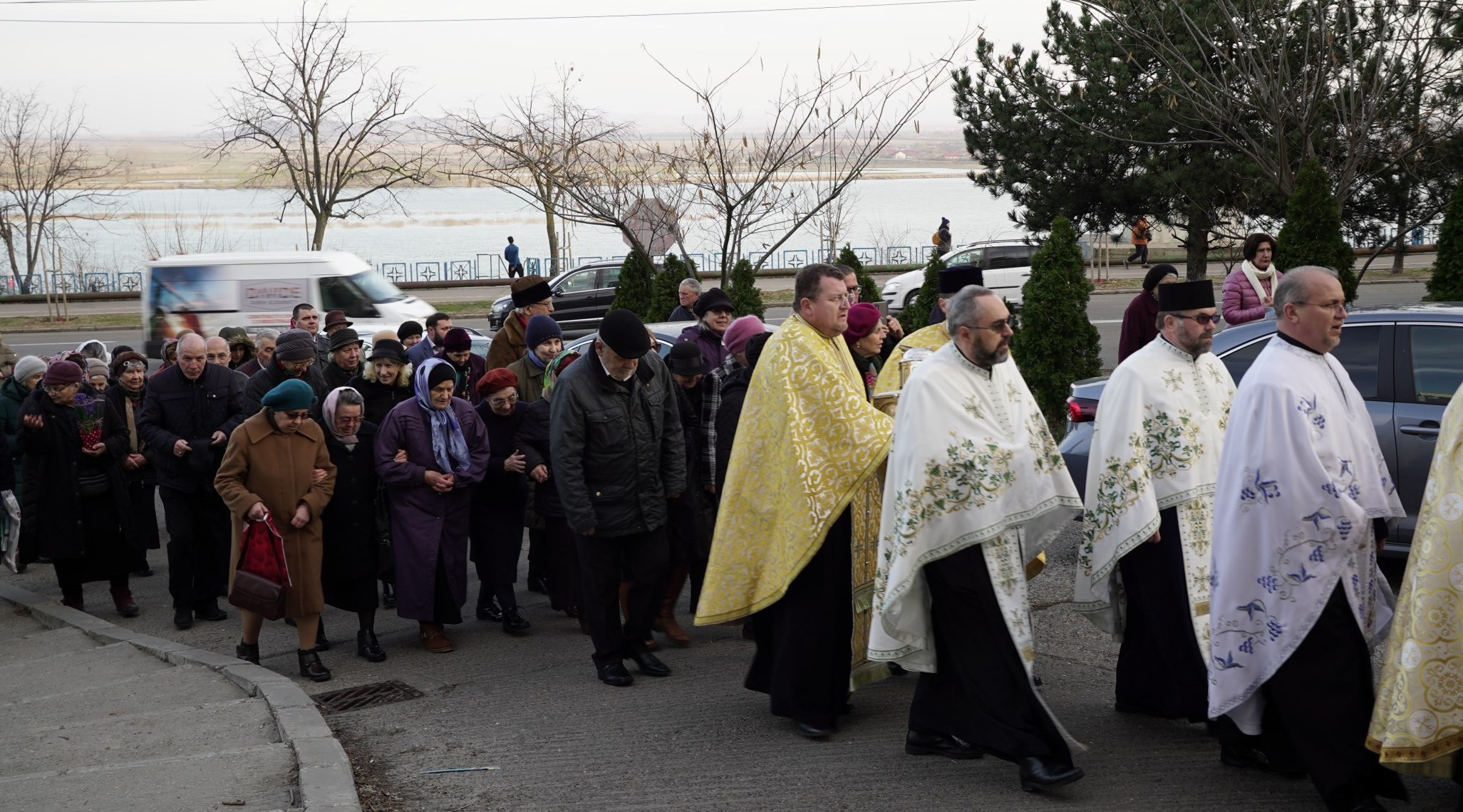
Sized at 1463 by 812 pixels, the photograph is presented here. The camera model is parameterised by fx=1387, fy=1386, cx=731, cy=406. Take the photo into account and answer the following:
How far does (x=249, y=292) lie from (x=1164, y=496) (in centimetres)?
1667

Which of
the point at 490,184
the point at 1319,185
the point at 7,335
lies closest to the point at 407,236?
the point at 7,335

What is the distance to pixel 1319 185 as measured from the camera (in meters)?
14.0

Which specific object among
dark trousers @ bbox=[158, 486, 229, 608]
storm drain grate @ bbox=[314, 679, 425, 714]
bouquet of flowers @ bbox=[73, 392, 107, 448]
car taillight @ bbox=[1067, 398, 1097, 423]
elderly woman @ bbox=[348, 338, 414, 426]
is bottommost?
storm drain grate @ bbox=[314, 679, 425, 714]

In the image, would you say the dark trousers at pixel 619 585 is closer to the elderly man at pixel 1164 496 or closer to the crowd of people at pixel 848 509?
the crowd of people at pixel 848 509

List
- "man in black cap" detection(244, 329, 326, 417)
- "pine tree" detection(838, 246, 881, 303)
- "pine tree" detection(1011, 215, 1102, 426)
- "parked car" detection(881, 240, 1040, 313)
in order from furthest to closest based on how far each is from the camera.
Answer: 1. "parked car" detection(881, 240, 1040, 313)
2. "pine tree" detection(838, 246, 881, 303)
3. "pine tree" detection(1011, 215, 1102, 426)
4. "man in black cap" detection(244, 329, 326, 417)

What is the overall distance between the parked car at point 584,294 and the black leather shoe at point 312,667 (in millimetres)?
20779

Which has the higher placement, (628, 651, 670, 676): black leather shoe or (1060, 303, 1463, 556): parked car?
(1060, 303, 1463, 556): parked car

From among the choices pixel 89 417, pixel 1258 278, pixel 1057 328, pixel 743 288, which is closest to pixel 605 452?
pixel 89 417

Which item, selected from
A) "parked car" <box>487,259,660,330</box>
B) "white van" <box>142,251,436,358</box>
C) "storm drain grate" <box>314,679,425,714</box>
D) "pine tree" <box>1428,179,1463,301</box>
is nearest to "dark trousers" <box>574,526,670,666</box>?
"storm drain grate" <box>314,679,425,714</box>

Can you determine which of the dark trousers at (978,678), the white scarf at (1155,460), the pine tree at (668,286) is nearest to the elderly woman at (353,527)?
the dark trousers at (978,678)

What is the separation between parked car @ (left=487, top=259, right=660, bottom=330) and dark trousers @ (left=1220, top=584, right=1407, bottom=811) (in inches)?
936

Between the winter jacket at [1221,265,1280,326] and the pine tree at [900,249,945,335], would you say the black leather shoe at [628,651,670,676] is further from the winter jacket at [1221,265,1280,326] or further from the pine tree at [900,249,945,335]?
the pine tree at [900,249,945,335]

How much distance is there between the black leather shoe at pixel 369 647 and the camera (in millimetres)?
7605

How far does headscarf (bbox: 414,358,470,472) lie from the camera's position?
7582 millimetres
